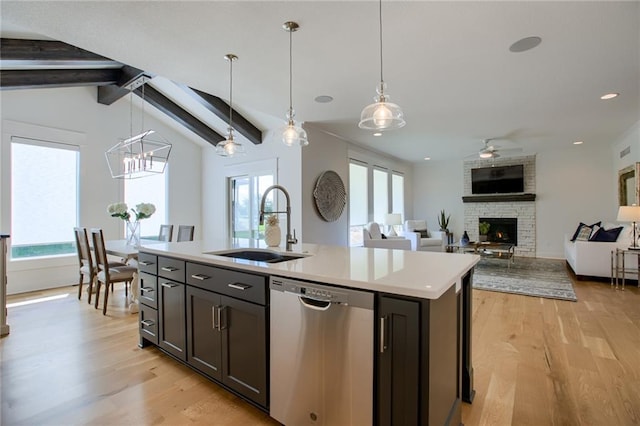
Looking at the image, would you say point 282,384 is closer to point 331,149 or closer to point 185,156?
point 331,149

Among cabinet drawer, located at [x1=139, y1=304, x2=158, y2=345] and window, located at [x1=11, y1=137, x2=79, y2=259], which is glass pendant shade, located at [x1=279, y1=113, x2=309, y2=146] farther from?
window, located at [x1=11, y1=137, x2=79, y2=259]

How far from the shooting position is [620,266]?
4668mm

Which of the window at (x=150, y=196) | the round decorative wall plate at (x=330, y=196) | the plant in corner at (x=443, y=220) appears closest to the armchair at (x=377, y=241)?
the round decorative wall plate at (x=330, y=196)

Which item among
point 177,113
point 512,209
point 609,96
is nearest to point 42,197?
point 177,113

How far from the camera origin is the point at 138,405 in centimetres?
187

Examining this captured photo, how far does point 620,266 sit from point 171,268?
6.15 m

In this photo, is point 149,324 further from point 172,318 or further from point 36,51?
point 36,51

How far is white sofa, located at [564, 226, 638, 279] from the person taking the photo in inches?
185

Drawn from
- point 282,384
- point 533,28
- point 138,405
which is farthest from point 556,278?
point 138,405

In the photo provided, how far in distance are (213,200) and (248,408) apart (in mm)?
5297

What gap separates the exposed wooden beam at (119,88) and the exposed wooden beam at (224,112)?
598 mm

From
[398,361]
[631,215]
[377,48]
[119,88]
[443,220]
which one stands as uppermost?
[119,88]

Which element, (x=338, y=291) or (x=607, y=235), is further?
(x=607, y=235)

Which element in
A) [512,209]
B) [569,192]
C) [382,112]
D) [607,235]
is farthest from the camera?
[512,209]
